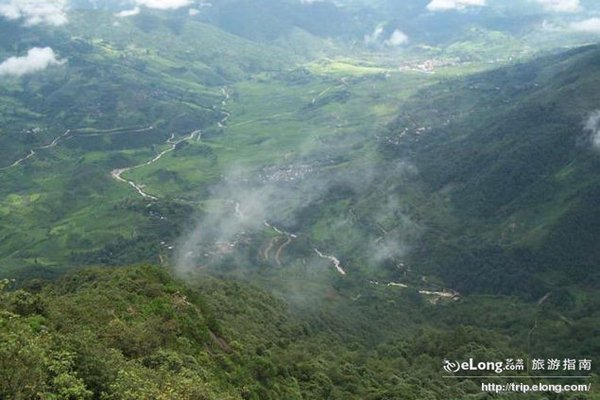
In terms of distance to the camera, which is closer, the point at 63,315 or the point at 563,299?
the point at 63,315

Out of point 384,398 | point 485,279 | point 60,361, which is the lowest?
point 485,279

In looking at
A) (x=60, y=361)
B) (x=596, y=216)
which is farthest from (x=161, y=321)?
(x=596, y=216)

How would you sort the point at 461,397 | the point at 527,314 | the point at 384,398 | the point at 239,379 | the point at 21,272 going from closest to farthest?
the point at 239,379 < the point at 384,398 < the point at 461,397 < the point at 527,314 < the point at 21,272

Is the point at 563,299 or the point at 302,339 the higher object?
the point at 302,339

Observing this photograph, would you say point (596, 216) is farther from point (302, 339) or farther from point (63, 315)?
point (63, 315)

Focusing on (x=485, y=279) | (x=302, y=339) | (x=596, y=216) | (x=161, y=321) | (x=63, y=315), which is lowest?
(x=485, y=279)

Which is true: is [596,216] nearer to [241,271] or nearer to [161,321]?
[241,271]

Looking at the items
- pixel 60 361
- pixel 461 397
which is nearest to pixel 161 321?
pixel 60 361

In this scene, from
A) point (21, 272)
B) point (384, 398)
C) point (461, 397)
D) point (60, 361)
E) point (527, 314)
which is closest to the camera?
point (60, 361)

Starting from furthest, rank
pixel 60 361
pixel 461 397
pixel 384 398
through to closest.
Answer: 1. pixel 461 397
2. pixel 384 398
3. pixel 60 361
